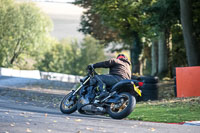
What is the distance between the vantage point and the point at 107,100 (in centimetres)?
1155

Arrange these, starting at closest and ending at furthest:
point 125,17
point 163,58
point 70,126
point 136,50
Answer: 1. point 70,126
2. point 163,58
3. point 125,17
4. point 136,50

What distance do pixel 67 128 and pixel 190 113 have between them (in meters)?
5.84

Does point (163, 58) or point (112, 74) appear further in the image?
point (163, 58)

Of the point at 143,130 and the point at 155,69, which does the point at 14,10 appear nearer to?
the point at 155,69

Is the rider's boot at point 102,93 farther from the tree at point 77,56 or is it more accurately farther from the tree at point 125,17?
the tree at point 77,56

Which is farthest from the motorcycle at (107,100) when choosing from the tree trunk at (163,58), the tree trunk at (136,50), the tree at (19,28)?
the tree at (19,28)

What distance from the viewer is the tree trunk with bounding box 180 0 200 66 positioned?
24938 millimetres

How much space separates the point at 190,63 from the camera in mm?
25609

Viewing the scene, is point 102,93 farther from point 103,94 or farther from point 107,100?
point 107,100

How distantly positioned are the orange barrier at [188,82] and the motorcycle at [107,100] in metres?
9.39

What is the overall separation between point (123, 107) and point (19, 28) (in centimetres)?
7083

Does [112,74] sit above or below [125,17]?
below

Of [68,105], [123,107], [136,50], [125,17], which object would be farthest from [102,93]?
[136,50]

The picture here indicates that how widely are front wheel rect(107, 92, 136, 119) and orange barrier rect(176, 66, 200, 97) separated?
401 inches
